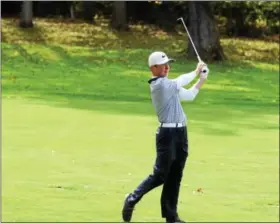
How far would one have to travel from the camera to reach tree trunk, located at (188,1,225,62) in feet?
124

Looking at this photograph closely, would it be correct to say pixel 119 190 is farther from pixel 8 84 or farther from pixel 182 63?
pixel 182 63

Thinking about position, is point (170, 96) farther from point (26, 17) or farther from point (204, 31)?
point (26, 17)

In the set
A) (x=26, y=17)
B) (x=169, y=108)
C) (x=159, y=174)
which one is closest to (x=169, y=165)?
(x=159, y=174)

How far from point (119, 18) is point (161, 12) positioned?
7.97 feet

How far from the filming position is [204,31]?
37.9 meters

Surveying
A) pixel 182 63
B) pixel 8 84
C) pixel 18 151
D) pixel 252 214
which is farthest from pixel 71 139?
pixel 182 63

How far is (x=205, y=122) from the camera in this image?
20688 millimetres

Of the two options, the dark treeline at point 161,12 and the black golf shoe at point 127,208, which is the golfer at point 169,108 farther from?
the dark treeline at point 161,12

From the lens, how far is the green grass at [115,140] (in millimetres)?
10930

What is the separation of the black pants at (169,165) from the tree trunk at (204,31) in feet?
96.0

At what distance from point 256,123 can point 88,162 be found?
724cm

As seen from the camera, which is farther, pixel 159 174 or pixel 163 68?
pixel 159 174

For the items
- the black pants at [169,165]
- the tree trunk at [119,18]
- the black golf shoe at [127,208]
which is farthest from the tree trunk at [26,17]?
the black pants at [169,165]

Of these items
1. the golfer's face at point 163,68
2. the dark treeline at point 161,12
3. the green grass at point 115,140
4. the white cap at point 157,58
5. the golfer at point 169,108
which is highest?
the white cap at point 157,58
